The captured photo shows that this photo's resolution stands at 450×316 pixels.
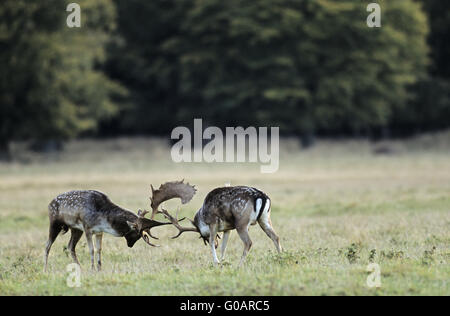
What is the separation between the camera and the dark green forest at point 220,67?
3672cm

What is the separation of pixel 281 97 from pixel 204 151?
19.5 feet

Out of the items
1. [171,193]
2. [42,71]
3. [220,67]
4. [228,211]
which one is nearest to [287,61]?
[220,67]

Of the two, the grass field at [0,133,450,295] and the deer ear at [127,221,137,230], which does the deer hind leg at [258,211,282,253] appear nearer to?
the grass field at [0,133,450,295]

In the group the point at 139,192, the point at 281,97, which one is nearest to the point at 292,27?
the point at 281,97

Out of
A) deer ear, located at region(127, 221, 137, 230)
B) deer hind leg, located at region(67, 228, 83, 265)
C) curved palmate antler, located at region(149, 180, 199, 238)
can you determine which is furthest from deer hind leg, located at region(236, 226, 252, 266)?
deer hind leg, located at region(67, 228, 83, 265)

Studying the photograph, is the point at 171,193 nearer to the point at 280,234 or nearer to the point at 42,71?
the point at 280,234

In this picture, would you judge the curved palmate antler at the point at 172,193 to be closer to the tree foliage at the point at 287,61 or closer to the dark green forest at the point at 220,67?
the dark green forest at the point at 220,67

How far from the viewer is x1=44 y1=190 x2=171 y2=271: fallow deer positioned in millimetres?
11320

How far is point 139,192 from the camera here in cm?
2380

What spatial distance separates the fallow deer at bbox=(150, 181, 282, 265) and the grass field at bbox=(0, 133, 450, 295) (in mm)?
458

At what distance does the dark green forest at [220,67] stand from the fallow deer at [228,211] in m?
25.7

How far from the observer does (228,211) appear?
11.4 m

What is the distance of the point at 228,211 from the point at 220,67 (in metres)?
33.8
